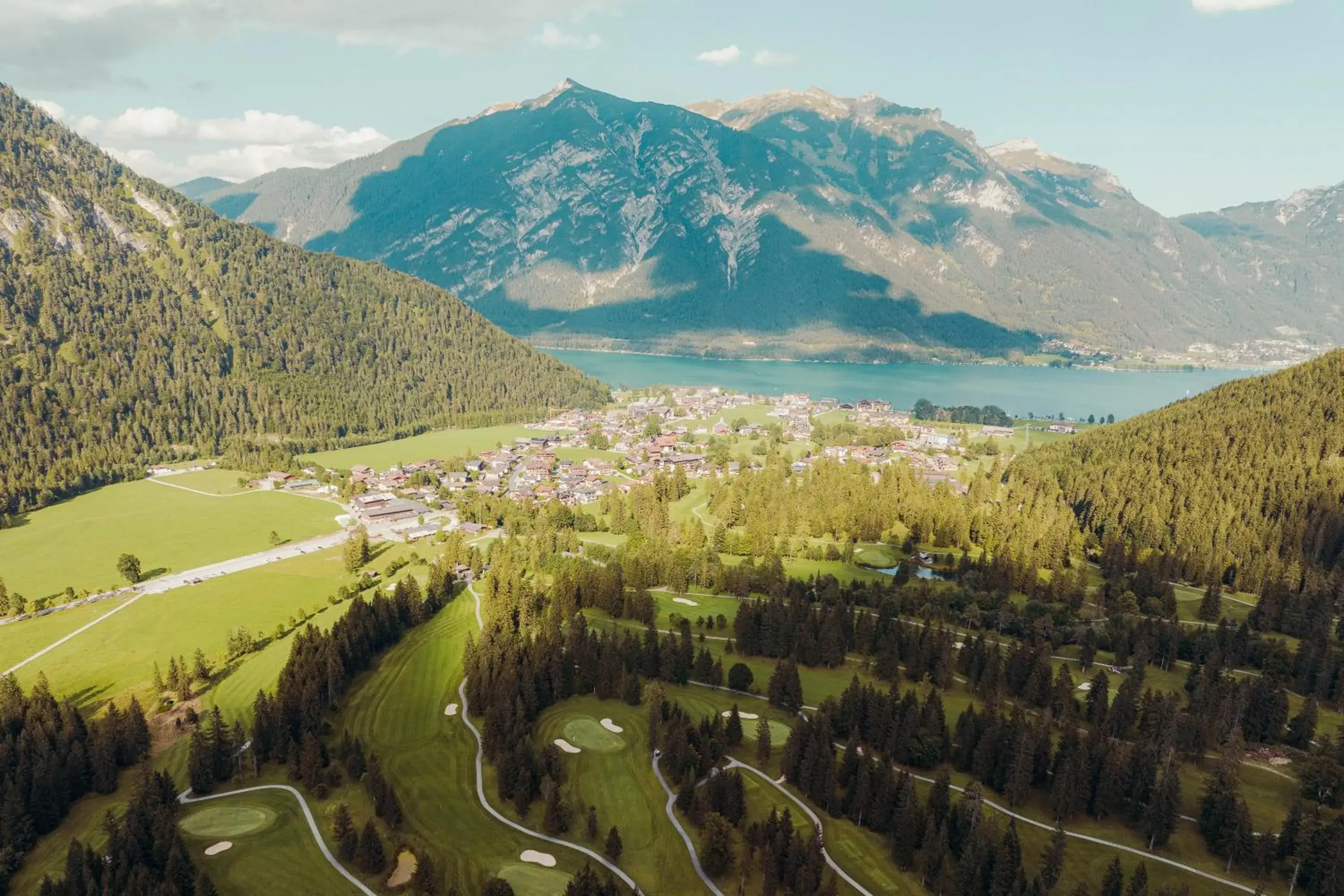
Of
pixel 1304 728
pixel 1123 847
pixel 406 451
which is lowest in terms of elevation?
pixel 406 451

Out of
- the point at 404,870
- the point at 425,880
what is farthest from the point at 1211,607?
the point at 404,870

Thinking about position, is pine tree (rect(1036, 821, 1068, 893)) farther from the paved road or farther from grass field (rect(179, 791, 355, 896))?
grass field (rect(179, 791, 355, 896))

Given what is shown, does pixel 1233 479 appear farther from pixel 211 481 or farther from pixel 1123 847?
pixel 211 481

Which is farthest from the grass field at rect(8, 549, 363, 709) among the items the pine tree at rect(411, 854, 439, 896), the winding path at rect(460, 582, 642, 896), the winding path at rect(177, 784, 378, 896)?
the pine tree at rect(411, 854, 439, 896)

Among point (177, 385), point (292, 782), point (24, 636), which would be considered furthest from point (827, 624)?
point (177, 385)

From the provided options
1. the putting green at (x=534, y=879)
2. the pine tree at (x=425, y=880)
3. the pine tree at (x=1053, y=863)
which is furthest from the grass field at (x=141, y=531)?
the pine tree at (x=1053, y=863)

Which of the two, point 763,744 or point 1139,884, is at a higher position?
point 1139,884

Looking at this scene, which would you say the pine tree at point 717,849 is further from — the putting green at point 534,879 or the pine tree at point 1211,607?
the pine tree at point 1211,607
